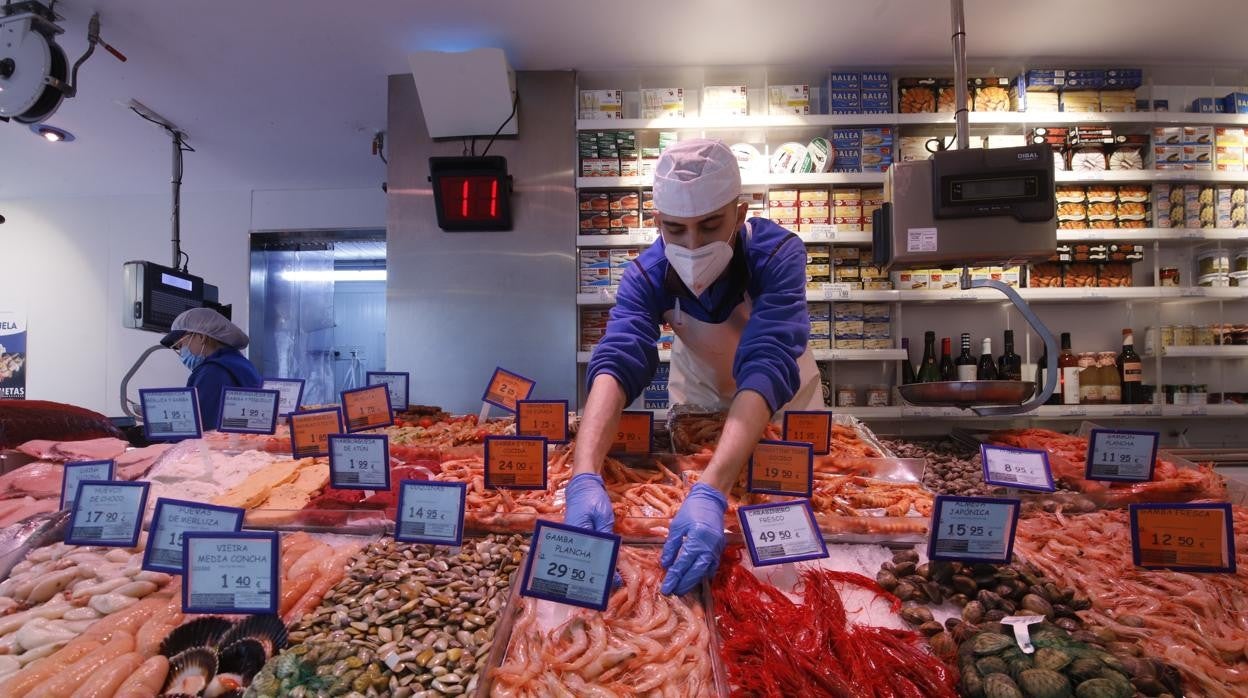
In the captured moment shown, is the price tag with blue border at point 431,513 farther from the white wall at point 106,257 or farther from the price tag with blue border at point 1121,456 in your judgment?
the white wall at point 106,257

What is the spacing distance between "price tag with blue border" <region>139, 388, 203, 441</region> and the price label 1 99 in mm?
102

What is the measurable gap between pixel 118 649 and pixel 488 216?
324 centimetres

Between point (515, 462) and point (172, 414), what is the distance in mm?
1191

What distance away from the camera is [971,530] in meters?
1.23

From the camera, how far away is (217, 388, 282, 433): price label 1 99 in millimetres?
2035

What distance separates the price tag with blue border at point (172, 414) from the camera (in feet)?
6.27

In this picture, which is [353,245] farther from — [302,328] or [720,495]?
[720,495]

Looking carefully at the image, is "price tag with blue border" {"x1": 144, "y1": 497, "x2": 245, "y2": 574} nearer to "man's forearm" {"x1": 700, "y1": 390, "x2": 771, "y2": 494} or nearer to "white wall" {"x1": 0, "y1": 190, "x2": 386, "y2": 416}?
"man's forearm" {"x1": 700, "y1": 390, "x2": 771, "y2": 494}

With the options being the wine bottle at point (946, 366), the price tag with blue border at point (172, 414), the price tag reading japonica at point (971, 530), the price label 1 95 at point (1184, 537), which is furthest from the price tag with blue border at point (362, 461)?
the wine bottle at point (946, 366)

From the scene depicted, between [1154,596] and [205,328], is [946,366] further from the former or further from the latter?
[205,328]

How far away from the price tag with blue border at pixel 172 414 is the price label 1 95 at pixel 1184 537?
2508 millimetres

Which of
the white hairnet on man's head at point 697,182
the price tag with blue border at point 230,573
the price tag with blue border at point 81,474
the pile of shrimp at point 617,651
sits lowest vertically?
the pile of shrimp at point 617,651

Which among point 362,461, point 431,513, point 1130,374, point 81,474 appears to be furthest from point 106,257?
point 1130,374

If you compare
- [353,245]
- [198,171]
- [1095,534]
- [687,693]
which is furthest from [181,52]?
[1095,534]
